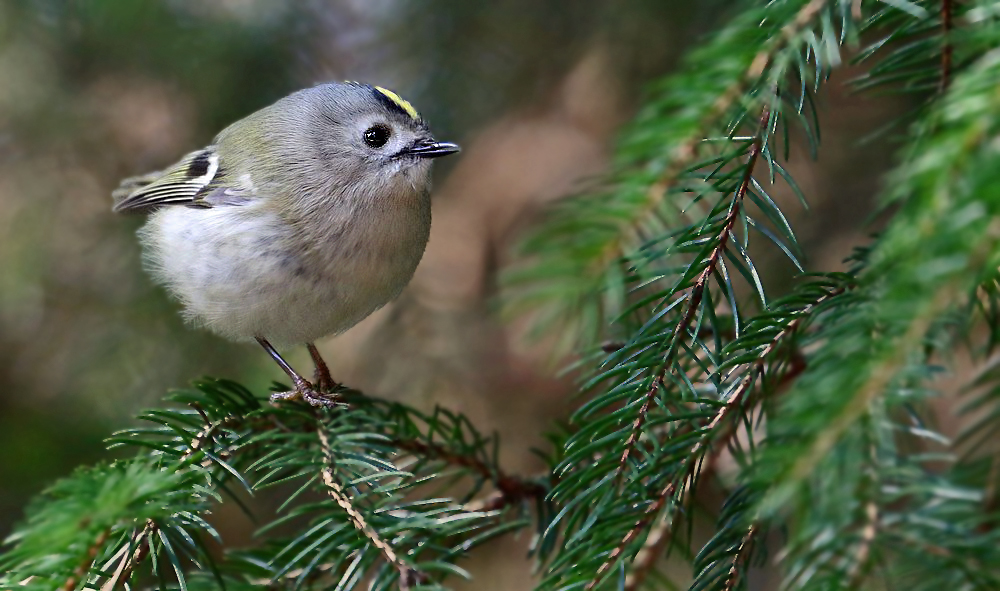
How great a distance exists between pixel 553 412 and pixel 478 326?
1.03ft

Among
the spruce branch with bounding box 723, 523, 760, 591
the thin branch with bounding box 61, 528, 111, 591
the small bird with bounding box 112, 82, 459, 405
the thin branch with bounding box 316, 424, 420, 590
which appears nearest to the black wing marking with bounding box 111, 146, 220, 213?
the small bird with bounding box 112, 82, 459, 405

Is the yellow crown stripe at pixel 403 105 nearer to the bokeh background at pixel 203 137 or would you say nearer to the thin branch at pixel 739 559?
the bokeh background at pixel 203 137

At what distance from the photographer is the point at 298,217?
1637 mm

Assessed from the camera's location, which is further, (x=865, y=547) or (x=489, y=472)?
(x=489, y=472)

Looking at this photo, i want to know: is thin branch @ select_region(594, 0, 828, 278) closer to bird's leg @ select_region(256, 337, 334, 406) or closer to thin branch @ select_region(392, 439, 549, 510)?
thin branch @ select_region(392, 439, 549, 510)

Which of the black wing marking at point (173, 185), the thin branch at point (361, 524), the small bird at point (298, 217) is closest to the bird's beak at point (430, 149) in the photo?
the small bird at point (298, 217)

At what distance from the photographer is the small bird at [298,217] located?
5.23ft

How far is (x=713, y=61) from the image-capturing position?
37.6 inches

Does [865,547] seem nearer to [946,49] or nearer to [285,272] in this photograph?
[946,49]

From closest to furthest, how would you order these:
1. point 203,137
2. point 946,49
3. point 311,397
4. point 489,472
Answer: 1. point 946,49
2. point 489,472
3. point 311,397
4. point 203,137

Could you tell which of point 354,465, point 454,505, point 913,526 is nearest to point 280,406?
point 354,465

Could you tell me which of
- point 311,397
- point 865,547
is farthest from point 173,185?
point 865,547

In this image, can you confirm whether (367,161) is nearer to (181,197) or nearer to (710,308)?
(181,197)

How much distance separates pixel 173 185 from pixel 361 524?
1.28m
